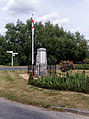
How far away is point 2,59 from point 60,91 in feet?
97.5

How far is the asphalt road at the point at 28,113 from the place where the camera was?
5.60m

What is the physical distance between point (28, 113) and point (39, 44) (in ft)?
106

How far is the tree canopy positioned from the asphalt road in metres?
29.6

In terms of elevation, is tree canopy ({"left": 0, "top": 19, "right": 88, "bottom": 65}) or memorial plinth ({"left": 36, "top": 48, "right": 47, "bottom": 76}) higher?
tree canopy ({"left": 0, "top": 19, "right": 88, "bottom": 65})

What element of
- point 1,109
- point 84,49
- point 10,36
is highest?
point 10,36

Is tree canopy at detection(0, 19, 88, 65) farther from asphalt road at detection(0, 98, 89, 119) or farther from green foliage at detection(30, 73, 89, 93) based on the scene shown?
asphalt road at detection(0, 98, 89, 119)

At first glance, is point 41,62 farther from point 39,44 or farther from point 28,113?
point 39,44

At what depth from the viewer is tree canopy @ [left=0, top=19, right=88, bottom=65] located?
3706 cm

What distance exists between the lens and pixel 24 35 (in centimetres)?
3800

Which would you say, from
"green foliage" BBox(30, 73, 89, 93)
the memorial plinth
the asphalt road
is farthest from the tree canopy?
the asphalt road

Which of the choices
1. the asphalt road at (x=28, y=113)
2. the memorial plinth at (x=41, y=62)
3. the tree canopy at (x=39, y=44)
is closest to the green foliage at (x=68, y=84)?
the asphalt road at (x=28, y=113)

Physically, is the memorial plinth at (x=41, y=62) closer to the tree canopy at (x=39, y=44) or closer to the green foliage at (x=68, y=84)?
the green foliage at (x=68, y=84)

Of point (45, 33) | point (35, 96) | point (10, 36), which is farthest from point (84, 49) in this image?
point (35, 96)

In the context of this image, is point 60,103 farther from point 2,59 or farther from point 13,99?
point 2,59
